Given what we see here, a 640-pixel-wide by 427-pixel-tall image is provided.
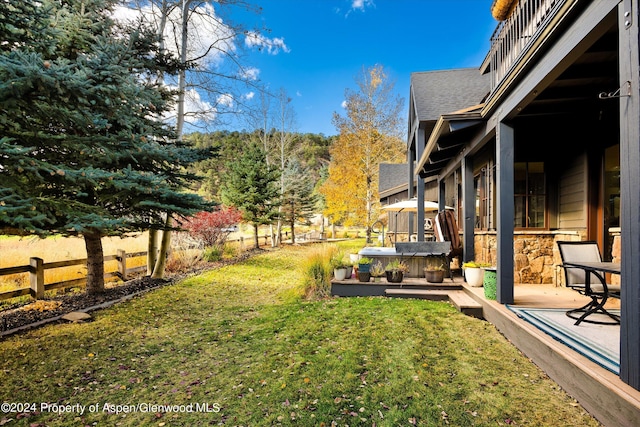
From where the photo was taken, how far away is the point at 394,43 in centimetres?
2219

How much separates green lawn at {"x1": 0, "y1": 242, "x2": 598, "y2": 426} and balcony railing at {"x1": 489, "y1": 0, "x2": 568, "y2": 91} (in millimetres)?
3272

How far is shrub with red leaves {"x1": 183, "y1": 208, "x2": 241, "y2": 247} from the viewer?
1226 centimetres

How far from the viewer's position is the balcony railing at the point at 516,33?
3805mm

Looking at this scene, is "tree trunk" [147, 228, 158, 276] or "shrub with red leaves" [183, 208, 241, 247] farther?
"shrub with red leaves" [183, 208, 241, 247]

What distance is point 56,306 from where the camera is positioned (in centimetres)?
553

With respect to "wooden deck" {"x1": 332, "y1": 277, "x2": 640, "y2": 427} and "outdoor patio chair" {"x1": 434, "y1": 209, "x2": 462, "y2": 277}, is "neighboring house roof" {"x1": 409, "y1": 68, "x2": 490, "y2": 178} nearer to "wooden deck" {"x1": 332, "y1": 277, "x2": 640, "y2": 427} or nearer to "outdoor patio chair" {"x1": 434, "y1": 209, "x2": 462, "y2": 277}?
"outdoor patio chair" {"x1": 434, "y1": 209, "x2": 462, "y2": 277}

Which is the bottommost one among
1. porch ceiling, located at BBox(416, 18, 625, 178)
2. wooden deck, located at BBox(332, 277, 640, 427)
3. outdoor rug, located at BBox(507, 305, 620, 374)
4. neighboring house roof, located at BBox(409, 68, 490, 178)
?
wooden deck, located at BBox(332, 277, 640, 427)

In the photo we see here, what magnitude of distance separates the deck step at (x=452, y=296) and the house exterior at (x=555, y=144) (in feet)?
2.10

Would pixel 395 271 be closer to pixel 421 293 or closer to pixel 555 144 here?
pixel 421 293

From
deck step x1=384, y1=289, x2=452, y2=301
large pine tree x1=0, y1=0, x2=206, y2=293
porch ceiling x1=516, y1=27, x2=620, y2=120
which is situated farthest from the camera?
deck step x1=384, y1=289, x2=452, y2=301

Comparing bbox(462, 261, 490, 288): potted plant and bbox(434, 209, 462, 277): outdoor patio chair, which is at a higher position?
bbox(434, 209, 462, 277): outdoor patio chair

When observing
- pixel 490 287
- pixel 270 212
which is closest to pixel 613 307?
pixel 490 287

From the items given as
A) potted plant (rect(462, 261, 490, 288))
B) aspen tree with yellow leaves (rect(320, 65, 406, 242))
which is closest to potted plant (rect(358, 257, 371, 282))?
potted plant (rect(462, 261, 490, 288))

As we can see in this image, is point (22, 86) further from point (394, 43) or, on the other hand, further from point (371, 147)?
point (394, 43)
